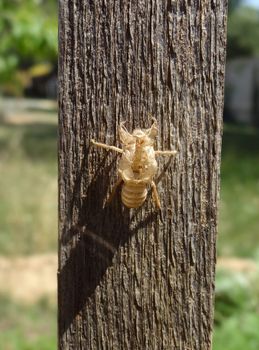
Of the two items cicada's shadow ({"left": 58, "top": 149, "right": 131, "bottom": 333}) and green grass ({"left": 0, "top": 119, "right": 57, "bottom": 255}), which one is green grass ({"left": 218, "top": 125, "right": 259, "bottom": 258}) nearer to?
green grass ({"left": 0, "top": 119, "right": 57, "bottom": 255})

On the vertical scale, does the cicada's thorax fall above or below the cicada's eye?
below

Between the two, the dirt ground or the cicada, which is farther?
the dirt ground

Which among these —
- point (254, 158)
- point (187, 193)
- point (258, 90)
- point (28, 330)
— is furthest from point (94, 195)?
point (258, 90)

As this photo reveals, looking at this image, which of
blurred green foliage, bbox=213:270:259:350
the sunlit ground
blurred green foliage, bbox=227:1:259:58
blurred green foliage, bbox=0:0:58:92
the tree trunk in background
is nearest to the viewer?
the tree trunk in background

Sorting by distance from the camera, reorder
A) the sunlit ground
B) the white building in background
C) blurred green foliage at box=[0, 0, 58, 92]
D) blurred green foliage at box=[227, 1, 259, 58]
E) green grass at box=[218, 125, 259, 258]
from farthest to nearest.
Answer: blurred green foliage at box=[227, 1, 259, 58] → the white building in background → green grass at box=[218, 125, 259, 258] → blurred green foliage at box=[0, 0, 58, 92] → the sunlit ground

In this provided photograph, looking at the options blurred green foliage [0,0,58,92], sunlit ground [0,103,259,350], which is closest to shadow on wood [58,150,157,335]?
sunlit ground [0,103,259,350]

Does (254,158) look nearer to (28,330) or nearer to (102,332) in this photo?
(28,330)

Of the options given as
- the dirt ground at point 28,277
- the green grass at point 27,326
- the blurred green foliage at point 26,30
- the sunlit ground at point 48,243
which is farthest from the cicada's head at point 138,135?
the blurred green foliage at point 26,30
